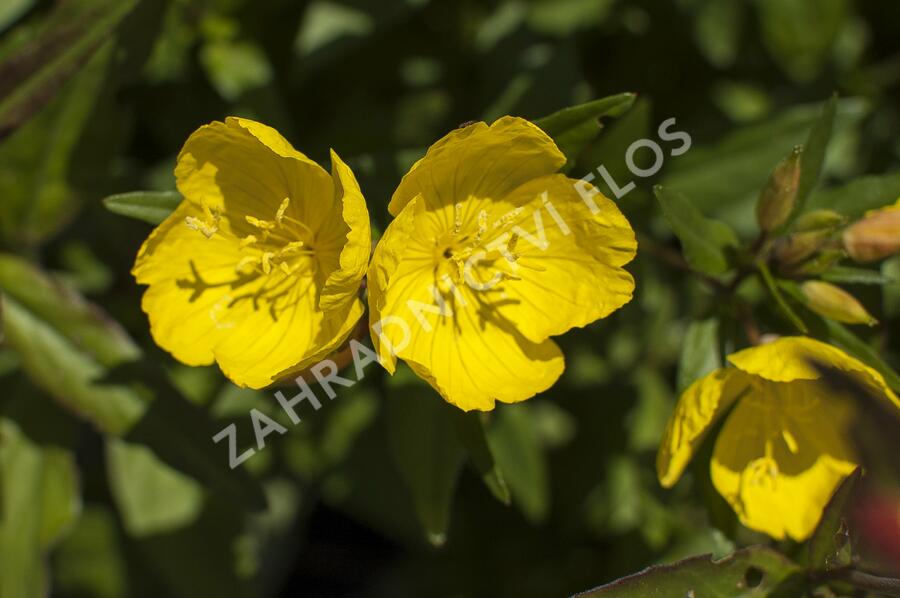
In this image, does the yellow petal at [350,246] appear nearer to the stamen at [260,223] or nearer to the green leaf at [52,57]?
the stamen at [260,223]

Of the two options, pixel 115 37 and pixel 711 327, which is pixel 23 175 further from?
pixel 711 327

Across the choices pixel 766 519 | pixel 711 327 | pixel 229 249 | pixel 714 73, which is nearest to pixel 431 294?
pixel 229 249

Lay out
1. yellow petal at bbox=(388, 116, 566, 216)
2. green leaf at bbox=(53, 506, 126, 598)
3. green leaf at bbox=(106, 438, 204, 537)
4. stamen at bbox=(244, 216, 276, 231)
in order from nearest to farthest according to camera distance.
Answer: yellow petal at bbox=(388, 116, 566, 216) < stamen at bbox=(244, 216, 276, 231) < green leaf at bbox=(106, 438, 204, 537) < green leaf at bbox=(53, 506, 126, 598)

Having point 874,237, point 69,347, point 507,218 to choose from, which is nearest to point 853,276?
point 874,237

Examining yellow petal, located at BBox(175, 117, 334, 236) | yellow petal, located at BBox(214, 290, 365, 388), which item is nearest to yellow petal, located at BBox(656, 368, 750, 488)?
yellow petal, located at BBox(214, 290, 365, 388)

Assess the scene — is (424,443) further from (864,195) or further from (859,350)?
(864,195)

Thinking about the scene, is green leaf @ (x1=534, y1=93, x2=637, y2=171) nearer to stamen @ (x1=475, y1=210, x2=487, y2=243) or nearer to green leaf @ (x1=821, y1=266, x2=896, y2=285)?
stamen @ (x1=475, y1=210, x2=487, y2=243)
